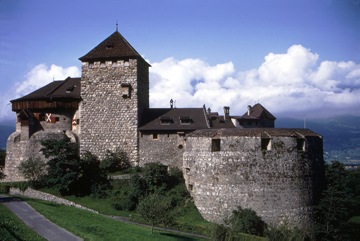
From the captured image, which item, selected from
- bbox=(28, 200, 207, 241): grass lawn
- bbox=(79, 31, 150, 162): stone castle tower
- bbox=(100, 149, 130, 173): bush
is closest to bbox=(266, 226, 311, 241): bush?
bbox=(28, 200, 207, 241): grass lawn

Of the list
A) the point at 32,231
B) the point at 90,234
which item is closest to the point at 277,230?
the point at 90,234

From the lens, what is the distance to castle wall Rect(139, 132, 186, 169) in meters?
38.2

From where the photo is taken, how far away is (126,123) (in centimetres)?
3891

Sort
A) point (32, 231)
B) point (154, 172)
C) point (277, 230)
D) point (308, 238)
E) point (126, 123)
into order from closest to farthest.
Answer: point (32, 231) → point (277, 230) → point (308, 238) → point (154, 172) → point (126, 123)

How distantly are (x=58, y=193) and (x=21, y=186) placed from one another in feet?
14.9

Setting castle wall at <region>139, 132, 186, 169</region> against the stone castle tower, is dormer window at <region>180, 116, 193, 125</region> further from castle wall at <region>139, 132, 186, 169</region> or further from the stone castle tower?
the stone castle tower

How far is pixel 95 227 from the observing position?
24.2 meters

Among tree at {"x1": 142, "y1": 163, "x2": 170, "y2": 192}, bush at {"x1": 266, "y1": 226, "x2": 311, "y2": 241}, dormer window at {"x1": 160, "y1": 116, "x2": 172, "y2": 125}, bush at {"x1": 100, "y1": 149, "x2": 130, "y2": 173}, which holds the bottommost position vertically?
bush at {"x1": 266, "y1": 226, "x2": 311, "y2": 241}

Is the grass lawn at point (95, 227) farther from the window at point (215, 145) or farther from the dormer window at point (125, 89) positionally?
the dormer window at point (125, 89)

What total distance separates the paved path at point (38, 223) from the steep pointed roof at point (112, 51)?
17.0 m

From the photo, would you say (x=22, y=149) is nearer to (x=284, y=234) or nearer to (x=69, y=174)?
(x=69, y=174)

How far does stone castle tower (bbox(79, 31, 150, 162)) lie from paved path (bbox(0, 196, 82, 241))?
36.7 ft

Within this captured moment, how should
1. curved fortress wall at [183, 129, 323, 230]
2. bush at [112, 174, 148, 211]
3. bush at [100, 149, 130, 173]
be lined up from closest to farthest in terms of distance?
curved fortress wall at [183, 129, 323, 230], bush at [112, 174, 148, 211], bush at [100, 149, 130, 173]

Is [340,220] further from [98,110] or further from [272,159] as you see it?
[98,110]
